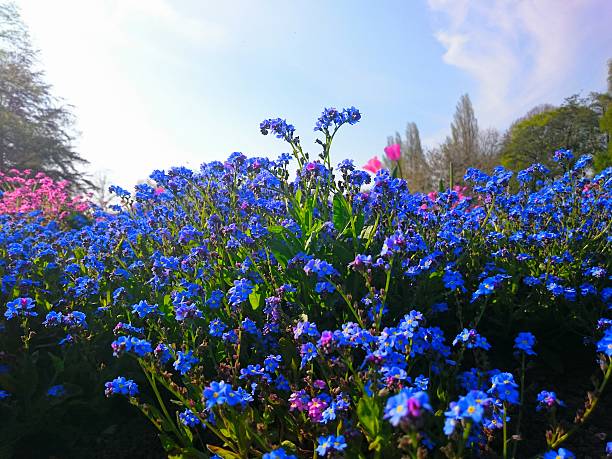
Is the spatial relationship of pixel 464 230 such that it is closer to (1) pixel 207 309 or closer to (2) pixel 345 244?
(2) pixel 345 244

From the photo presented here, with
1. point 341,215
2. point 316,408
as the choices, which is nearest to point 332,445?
point 316,408

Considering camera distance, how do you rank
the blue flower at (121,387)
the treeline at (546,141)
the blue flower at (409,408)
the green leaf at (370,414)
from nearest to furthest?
the blue flower at (409,408) < the green leaf at (370,414) < the blue flower at (121,387) < the treeline at (546,141)

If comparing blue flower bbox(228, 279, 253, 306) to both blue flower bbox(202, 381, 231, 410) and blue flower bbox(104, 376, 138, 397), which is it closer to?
blue flower bbox(104, 376, 138, 397)

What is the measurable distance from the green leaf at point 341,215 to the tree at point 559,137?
21792 millimetres

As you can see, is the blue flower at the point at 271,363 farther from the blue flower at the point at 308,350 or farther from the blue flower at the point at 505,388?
the blue flower at the point at 505,388

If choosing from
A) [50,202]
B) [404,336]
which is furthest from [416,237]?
[50,202]

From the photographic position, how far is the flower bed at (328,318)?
1.81 m

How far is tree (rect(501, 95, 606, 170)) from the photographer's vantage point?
75.3 feet

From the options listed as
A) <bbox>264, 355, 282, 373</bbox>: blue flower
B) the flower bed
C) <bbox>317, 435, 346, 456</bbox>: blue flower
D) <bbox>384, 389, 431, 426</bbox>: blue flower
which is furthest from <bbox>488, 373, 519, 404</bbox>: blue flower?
<bbox>264, 355, 282, 373</bbox>: blue flower

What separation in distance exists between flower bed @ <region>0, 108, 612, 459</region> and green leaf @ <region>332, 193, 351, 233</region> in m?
0.02

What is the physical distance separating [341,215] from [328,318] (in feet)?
2.74

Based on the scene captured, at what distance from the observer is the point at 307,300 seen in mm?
2756

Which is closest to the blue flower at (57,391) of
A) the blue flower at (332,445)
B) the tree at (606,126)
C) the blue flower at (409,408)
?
the blue flower at (332,445)

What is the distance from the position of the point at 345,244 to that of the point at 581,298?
155cm
